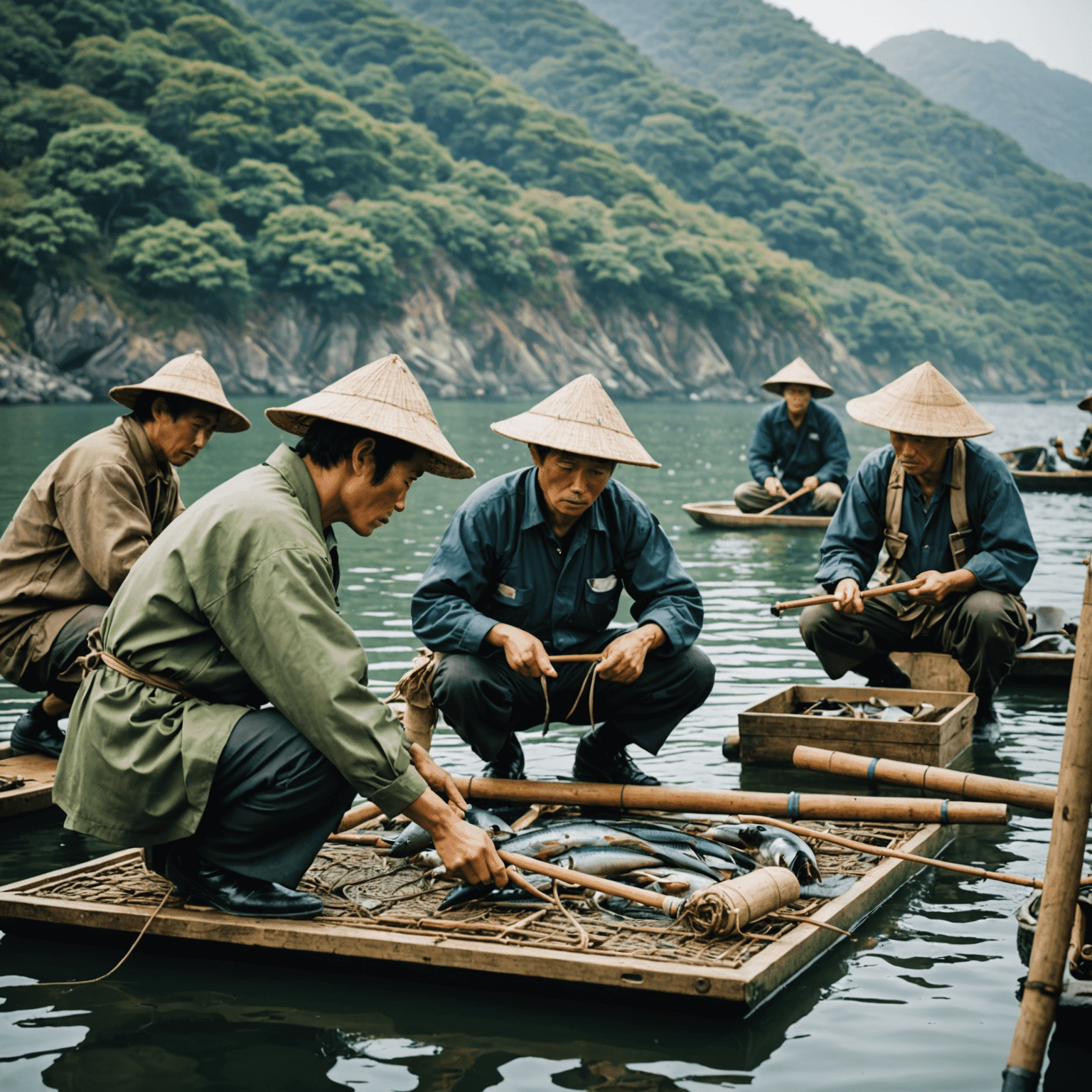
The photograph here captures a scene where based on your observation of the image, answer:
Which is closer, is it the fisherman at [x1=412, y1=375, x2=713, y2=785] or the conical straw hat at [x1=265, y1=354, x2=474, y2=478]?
the conical straw hat at [x1=265, y1=354, x2=474, y2=478]

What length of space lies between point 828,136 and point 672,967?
162443 mm

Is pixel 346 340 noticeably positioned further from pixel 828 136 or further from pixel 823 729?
pixel 828 136

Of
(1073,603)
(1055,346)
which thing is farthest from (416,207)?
(1055,346)

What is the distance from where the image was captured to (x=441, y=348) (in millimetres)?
63812

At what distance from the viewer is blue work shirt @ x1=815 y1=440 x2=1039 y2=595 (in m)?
6.10

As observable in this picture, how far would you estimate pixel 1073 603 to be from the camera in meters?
10.8

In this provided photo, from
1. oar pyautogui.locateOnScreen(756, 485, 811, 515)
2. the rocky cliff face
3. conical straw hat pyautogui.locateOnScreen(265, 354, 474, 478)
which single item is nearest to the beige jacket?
conical straw hat pyautogui.locateOnScreen(265, 354, 474, 478)

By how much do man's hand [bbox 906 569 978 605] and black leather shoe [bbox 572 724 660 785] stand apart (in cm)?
163

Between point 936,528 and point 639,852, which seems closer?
point 639,852

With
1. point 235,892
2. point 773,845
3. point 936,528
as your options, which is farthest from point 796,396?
point 235,892

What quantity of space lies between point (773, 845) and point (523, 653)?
1.17m

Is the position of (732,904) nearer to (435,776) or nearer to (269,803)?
(435,776)

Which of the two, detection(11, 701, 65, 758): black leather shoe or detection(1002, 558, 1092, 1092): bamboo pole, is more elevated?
detection(1002, 558, 1092, 1092): bamboo pole

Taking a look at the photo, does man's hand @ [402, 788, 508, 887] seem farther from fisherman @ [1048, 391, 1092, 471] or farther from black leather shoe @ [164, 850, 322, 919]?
fisherman @ [1048, 391, 1092, 471]
